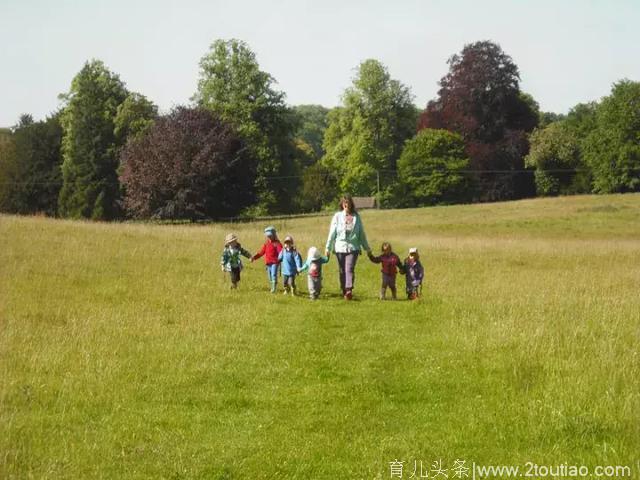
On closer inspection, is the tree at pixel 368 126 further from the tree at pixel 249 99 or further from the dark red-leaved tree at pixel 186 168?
the dark red-leaved tree at pixel 186 168

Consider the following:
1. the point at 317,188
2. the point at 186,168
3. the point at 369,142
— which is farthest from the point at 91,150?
the point at 369,142

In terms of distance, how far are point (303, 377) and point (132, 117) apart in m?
66.6

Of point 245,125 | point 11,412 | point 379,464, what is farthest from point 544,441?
point 245,125

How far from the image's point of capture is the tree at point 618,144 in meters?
71.8

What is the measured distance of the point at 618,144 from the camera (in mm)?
71812

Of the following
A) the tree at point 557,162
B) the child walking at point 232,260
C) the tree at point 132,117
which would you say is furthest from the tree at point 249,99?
the child walking at point 232,260

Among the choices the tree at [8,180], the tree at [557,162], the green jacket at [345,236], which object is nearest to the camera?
the green jacket at [345,236]

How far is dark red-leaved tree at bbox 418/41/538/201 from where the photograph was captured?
7688 cm

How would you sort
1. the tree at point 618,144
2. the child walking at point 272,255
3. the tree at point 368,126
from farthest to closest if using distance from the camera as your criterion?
the tree at point 368,126 < the tree at point 618,144 < the child walking at point 272,255

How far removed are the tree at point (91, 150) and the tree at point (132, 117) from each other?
940 millimetres

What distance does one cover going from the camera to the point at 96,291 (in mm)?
16047

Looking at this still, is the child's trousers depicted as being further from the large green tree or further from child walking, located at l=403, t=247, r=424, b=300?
the large green tree

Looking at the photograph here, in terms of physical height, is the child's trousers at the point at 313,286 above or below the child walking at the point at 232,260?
below

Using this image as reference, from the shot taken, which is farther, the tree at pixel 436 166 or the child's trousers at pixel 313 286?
the tree at pixel 436 166
